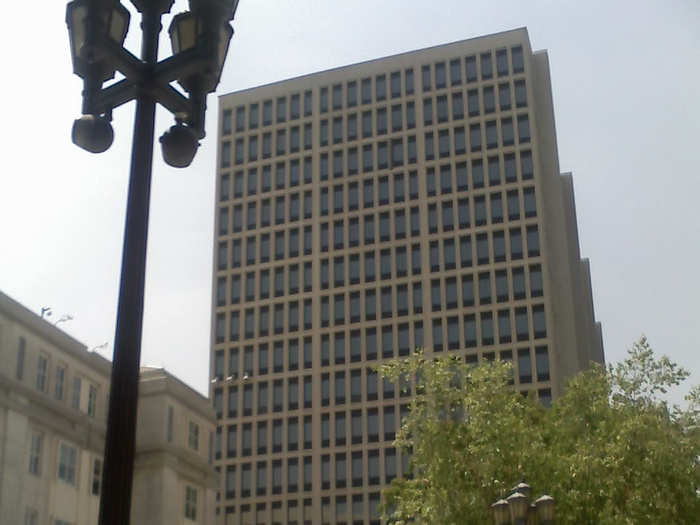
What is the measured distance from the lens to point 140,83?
339 inches

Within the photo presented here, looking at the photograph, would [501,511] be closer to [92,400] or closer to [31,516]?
[31,516]

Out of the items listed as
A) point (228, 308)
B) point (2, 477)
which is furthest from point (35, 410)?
point (228, 308)

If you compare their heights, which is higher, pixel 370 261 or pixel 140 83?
pixel 370 261

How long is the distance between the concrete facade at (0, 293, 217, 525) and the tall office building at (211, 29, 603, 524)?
130ft

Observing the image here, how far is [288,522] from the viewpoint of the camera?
92562 millimetres

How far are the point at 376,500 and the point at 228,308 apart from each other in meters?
23.0

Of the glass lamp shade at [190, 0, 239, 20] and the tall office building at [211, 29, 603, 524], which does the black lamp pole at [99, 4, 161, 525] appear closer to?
the glass lamp shade at [190, 0, 239, 20]

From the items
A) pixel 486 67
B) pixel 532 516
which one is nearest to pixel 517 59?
pixel 486 67

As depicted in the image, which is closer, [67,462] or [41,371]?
[41,371]

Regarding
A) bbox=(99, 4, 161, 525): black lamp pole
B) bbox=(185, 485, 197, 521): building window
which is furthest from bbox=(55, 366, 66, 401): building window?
bbox=(99, 4, 161, 525): black lamp pole

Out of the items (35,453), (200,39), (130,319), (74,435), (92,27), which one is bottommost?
(130,319)

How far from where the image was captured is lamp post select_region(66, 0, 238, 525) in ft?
26.5

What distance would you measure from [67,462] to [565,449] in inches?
861

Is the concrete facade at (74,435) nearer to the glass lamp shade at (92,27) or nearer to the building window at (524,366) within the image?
the glass lamp shade at (92,27)
